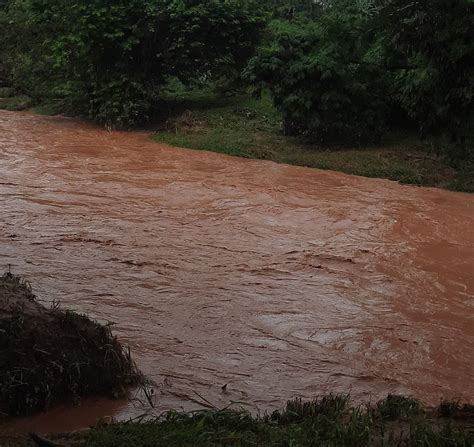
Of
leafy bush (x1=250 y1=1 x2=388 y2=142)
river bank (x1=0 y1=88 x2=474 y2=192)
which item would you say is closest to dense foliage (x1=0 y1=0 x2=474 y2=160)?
leafy bush (x1=250 y1=1 x2=388 y2=142)

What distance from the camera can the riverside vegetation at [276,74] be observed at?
41.2 ft

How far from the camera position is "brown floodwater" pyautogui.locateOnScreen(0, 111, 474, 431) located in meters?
5.24

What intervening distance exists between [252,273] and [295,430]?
4404 mm

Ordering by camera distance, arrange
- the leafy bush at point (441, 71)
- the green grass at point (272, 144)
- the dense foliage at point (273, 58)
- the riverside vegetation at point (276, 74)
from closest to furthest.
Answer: the leafy bush at point (441, 71) → the dense foliage at point (273, 58) → the riverside vegetation at point (276, 74) → the green grass at point (272, 144)

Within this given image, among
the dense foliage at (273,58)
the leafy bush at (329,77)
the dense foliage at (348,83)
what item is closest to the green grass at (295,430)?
the dense foliage at (273,58)

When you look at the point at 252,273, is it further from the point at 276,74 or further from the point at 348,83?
the point at 276,74

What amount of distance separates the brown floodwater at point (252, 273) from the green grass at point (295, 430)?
0.78 metres

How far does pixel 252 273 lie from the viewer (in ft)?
25.5

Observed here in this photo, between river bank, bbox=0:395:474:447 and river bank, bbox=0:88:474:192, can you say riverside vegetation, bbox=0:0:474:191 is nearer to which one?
river bank, bbox=0:88:474:192

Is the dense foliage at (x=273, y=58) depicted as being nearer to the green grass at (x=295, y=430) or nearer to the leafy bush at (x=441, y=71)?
the leafy bush at (x=441, y=71)

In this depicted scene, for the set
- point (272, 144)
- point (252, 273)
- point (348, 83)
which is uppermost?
point (348, 83)

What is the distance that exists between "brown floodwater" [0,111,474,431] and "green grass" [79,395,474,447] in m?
0.78

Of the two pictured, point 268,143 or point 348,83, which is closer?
point 348,83

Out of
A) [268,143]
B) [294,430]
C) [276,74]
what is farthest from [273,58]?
[294,430]
